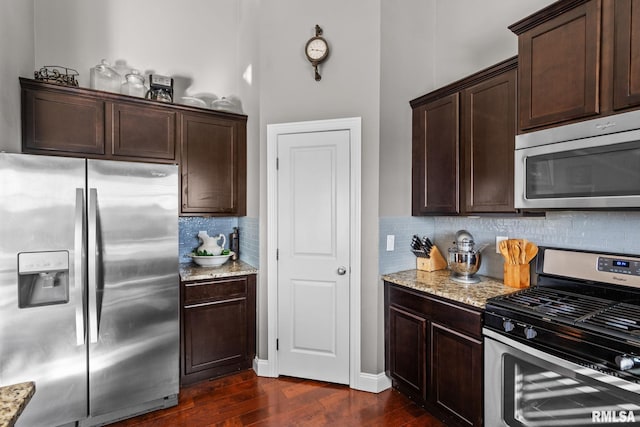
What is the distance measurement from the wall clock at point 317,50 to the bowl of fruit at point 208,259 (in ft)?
6.23

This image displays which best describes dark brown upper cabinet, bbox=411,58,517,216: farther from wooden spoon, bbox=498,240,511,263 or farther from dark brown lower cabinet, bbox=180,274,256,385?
dark brown lower cabinet, bbox=180,274,256,385

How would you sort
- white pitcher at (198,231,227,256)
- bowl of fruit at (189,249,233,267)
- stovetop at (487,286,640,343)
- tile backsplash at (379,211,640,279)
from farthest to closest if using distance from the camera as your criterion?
white pitcher at (198,231,227,256) < bowl of fruit at (189,249,233,267) < tile backsplash at (379,211,640,279) < stovetop at (487,286,640,343)

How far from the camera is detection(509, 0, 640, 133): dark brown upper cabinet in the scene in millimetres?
1441

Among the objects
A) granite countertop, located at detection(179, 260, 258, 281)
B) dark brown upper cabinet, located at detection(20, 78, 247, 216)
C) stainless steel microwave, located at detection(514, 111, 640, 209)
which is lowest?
granite countertop, located at detection(179, 260, 258, 281)

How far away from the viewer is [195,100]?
10.2ft

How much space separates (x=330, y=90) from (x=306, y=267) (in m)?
1.54

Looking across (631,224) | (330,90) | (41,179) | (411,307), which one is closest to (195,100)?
(330,90)

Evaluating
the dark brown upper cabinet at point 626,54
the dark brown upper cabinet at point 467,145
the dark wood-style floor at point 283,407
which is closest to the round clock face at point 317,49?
the dark brown upper cabinet at point 467,145

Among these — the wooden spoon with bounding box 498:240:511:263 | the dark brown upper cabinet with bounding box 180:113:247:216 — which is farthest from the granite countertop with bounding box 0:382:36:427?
the wooden spoon with bounding box 498:240:511:263

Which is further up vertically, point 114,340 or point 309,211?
point 309,211

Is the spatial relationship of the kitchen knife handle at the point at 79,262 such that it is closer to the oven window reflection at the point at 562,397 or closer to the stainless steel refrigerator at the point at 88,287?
the stainless steel refrigerator at the point at 88,287

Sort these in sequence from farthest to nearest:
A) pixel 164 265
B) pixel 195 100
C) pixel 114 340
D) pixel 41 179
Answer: pixel 195 100
pixel 164 265
pixel 114 340
pixel 41 179

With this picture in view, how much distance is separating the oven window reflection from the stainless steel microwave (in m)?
0.80

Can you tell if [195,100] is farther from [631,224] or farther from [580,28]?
[631,224]
